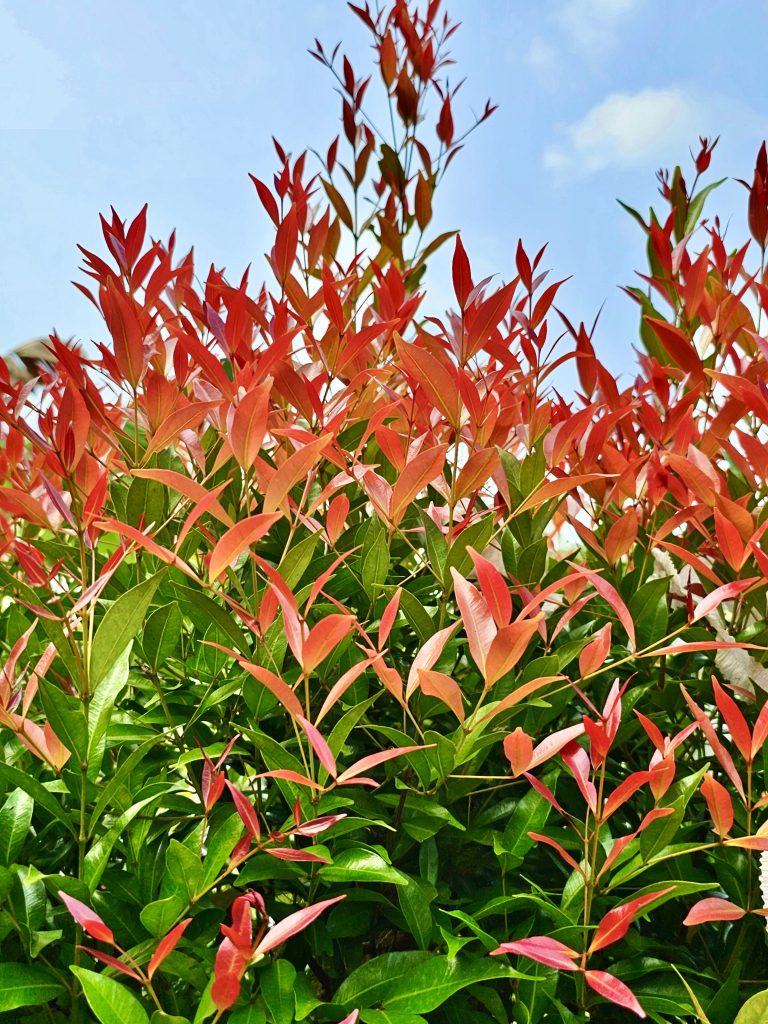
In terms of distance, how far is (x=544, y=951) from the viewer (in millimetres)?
829

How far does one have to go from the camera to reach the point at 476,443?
1.15 m

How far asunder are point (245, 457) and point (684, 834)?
731 mm

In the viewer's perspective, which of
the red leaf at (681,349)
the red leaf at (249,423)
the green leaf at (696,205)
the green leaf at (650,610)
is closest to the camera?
the red leaf at (249,423)

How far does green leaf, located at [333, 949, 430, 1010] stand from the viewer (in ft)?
3.06

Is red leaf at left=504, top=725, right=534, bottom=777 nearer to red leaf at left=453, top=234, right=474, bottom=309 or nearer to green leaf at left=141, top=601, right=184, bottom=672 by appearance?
green leaf at left=141, top=601, right=184, bottom=672

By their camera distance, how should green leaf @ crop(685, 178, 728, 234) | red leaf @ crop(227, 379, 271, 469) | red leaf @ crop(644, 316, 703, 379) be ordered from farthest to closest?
green leaf @ crop(685, 178, 728, 234) → red leaf @ crop(644, 316, 703, 379) → red leaf @ crop(227, 379, 271, 469)

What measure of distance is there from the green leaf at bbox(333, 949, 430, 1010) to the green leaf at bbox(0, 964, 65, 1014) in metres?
0.30

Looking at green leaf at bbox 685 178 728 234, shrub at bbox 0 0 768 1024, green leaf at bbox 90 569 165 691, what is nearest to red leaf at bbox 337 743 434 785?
shrub at bbox 0 0 768 1024

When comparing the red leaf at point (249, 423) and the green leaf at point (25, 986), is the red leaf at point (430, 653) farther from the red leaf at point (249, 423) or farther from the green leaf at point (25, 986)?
the green leaf at point (25, 986)

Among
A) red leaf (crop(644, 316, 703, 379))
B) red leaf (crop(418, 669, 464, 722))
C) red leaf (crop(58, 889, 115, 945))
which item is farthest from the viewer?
red leaf (crop(644, 316, 703, 379))

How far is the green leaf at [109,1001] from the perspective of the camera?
811mm

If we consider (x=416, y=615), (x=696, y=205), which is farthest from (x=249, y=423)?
(x=696, y=205)

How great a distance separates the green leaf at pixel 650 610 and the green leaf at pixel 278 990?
25.1 inches

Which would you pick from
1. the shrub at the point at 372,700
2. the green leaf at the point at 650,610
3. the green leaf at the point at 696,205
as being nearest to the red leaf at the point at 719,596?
the shrub at the point at 372,700
